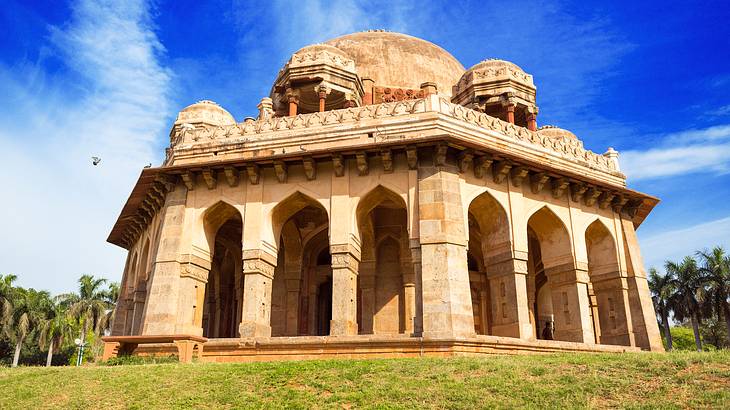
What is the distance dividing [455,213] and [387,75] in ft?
41.5

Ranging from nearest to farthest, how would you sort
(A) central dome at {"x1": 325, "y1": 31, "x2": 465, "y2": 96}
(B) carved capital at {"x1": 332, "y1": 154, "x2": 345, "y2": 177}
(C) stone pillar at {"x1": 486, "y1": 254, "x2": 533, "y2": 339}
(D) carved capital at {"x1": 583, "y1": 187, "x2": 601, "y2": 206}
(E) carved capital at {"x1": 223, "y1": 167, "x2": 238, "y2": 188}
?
(C) stone pillar at {"x1": 486, "y1": 254, "x2": 533, "y2": 339}, (B) carved capital at {"x1": 332, "y1": 154, "x2": 345, "y2": 177}, (E) carved capital at {"x1": 223, "y1": 167, "x2": 238, "y2": 188}, (D) carved capital at {"x1": 583, "y1": 187, "x2": 601, "y2": 206}, (A) central dome at {"x1": 325, "y1": 31, "x2": 465, "y2": 96}

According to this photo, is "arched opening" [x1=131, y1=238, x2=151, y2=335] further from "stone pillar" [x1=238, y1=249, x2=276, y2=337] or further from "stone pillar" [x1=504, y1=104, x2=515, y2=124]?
"stone pillar" [x1=504, y1=104, x2=515, y2=124]

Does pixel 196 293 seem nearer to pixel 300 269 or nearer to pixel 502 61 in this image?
pixel 300 269

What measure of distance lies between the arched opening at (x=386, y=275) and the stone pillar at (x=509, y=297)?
3404 millimetres

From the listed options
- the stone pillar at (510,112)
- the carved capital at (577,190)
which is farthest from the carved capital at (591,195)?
the stone pillar at (510,112)

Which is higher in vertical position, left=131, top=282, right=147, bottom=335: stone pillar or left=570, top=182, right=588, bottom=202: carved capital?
left=570, top=182, right=588, bottom=202: carved capital

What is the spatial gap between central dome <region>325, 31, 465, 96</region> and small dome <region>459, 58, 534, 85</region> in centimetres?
450

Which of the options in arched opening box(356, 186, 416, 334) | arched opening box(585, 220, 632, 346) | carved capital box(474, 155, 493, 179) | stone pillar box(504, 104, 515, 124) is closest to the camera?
carved capital box(474, 155, 493, 179)

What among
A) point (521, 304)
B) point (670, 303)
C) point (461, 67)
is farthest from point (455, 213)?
point (670, 303)

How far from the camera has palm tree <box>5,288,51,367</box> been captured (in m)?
39.9

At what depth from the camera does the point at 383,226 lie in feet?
70.8

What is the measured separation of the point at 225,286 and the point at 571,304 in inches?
550

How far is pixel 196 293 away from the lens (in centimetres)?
1797

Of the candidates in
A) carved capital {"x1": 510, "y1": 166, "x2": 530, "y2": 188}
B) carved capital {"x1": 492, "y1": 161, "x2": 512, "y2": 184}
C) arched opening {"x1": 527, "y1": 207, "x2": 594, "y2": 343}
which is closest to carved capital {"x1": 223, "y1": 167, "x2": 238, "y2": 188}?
carved capital {"x1": 492, "y1": 161, "x2": 512, "y2": 184}
